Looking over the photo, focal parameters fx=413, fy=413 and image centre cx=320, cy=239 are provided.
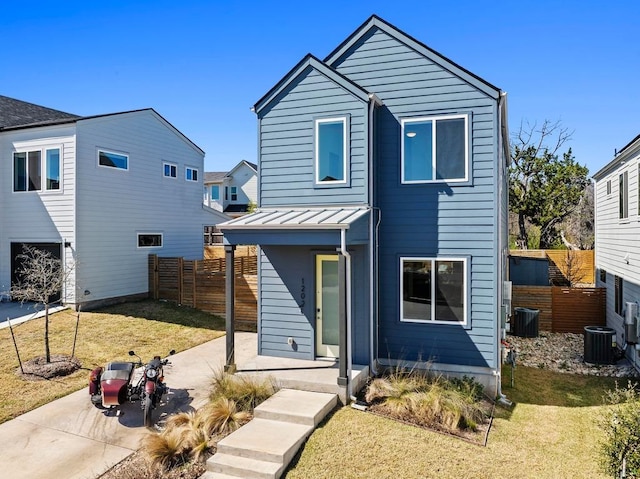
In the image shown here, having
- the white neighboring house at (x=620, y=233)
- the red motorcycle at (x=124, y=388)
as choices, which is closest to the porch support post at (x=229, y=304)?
the red motorcycle at (x=124, y=388)

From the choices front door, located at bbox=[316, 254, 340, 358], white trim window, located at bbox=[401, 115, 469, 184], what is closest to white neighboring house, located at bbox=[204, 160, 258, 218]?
front door, located at bbox=[316, 254, 340, 358]

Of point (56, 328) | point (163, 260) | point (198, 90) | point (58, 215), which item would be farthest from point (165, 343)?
point (198, 90)

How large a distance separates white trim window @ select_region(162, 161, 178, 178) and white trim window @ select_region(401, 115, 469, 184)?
1278cm

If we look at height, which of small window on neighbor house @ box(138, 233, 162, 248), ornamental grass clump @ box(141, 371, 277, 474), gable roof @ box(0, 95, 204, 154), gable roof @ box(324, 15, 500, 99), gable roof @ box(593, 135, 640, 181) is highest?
gable roof @ box(0, 95, 204, 154)

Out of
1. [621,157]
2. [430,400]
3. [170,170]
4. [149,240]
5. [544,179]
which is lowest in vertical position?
[430,400]

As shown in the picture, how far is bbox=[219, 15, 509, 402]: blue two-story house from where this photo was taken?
332 inches

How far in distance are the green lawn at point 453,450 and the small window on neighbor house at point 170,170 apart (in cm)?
1477

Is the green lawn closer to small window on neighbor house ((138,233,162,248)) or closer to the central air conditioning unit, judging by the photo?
the central air conditioning unit

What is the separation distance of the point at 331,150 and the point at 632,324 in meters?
8.21

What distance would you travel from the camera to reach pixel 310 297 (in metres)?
9.05

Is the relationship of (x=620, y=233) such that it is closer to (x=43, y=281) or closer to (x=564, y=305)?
(x=564, y=305)

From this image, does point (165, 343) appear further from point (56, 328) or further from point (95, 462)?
point (95, 462)

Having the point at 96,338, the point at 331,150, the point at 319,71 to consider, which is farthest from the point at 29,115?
the point at 331,150

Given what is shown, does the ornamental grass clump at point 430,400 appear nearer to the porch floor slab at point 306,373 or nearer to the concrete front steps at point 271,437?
the porch floor slab at point 306,373
